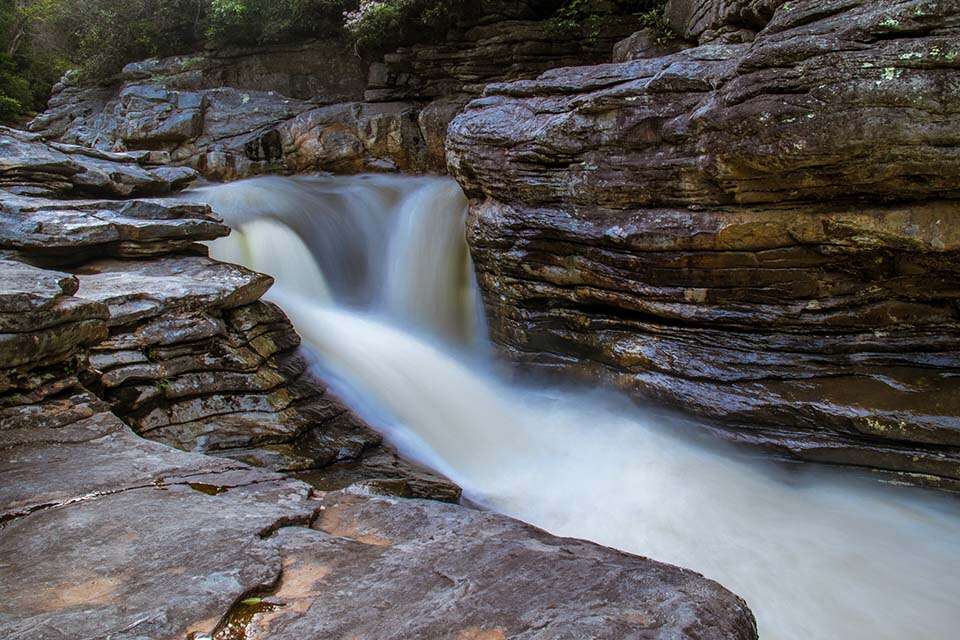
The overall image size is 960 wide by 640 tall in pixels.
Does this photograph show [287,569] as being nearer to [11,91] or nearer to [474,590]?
[474,590]

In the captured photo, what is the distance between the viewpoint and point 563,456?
272 inches

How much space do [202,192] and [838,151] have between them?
10.2 m

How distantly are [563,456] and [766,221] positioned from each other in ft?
10.6

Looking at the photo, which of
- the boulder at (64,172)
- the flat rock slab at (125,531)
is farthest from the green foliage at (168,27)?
the flat rock slab at (125,531)

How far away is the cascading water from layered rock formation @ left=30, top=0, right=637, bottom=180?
236 centimetres

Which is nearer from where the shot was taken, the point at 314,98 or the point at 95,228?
the point at 95,228

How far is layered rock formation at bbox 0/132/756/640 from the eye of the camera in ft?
8.30

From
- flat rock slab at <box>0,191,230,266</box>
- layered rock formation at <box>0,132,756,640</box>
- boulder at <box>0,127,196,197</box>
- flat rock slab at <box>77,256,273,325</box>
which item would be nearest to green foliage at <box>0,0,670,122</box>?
boulder at <box>0,127,196,197</box>

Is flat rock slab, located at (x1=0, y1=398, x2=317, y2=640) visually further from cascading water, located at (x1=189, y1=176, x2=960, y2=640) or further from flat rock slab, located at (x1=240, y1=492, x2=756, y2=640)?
cascading water, located at (x1=189, y1=176, x2=960, y2=640)

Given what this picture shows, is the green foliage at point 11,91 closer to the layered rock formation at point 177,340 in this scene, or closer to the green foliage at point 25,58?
the green foliage at point 25,58

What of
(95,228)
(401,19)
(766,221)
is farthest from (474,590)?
(401,19)

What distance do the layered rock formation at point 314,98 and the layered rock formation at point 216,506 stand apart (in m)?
6.65

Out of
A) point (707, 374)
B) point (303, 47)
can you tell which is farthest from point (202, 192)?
point (707, 374)

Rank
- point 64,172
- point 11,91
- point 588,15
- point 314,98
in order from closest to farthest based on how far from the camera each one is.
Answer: point 64,172 < point 588,15 < point 314,98 < point 11,91
